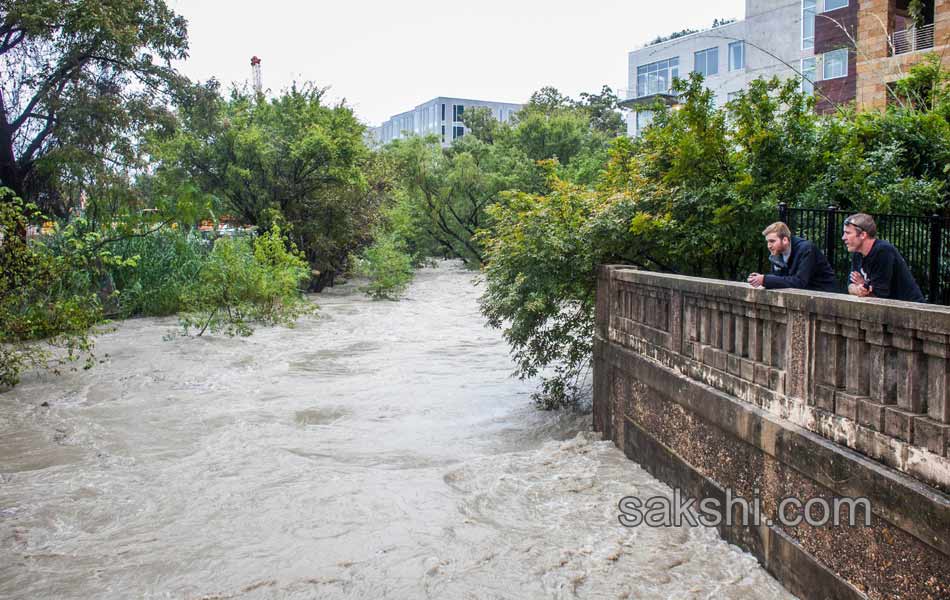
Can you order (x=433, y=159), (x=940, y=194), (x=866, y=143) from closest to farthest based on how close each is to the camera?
(x=940, y=194) < (x=866, y=143) < (x=433, y=159)

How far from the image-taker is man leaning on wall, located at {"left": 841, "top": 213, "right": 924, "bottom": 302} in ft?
20.1

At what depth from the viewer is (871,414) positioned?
461cm

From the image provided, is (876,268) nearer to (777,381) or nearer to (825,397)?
(777,381)

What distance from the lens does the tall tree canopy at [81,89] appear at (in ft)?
66.3

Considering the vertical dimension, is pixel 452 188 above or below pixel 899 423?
above

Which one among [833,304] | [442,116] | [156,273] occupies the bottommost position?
[156,273]

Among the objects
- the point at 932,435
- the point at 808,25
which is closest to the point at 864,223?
the point at 932,435

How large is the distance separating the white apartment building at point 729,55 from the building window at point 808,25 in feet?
1.65

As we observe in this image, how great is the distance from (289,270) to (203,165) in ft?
32.8

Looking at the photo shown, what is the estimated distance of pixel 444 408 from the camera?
42.9ft

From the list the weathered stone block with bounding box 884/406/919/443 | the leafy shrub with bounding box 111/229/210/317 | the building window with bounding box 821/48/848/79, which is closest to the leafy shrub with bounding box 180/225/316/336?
the leafy shrub with bounding box 111/229/210/317

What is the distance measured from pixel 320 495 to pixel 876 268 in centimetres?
545

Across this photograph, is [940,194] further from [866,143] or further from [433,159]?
[433,159]

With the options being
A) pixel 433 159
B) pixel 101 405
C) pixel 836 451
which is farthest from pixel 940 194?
pixel 433 159
